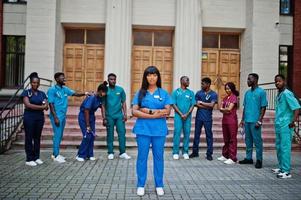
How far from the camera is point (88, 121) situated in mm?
9656

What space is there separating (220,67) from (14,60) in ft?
32.1

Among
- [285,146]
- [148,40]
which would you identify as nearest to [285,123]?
[285,146]

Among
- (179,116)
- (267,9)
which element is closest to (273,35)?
(267,9)

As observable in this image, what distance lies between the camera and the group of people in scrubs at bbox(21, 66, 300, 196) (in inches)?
254

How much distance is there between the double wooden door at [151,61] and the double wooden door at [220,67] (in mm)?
1638

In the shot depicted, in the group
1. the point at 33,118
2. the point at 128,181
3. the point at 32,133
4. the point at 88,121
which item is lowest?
the point at 128,181

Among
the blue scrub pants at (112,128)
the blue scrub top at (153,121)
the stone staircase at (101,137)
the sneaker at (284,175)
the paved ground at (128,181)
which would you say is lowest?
the paved ground at (128,181)

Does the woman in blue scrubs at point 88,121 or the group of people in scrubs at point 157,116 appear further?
the woman in blue scrubs at point 88,121

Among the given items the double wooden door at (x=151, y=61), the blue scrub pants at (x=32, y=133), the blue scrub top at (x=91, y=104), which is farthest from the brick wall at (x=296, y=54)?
the blue scrub pants at (x=32, y=133)

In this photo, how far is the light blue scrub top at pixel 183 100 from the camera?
1038 cm

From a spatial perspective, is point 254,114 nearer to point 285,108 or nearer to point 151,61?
point 285,108

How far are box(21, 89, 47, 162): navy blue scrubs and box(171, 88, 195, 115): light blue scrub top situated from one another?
142 inches

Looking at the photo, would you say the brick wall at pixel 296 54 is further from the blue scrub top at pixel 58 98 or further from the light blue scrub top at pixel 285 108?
the blue scrub top at pixel 58 98

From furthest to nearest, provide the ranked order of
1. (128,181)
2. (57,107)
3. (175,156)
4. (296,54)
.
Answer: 1. (296,54)
2. (175,156)
3. (57,107)
4. (128,181)
